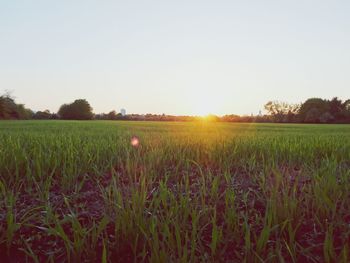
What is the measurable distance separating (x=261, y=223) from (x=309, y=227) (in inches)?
14.6

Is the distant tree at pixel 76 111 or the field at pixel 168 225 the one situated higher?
the distant tree at pixel 76 111

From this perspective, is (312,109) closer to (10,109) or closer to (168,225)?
(10,109)

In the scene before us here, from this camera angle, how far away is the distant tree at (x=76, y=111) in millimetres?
65625

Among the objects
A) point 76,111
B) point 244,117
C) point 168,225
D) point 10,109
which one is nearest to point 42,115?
point 76,111

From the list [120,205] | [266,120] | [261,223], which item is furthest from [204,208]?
[266,120]

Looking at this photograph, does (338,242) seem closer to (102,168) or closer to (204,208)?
(204,208)

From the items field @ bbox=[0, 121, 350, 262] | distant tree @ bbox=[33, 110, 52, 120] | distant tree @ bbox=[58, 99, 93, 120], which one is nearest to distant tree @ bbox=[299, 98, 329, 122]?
distant tree @ bbox=[58, 99, 93, 120]

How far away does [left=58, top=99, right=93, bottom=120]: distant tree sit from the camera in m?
65.6

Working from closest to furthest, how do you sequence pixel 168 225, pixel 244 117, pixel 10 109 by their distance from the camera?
pixel 168 225
pixel 10 109
pixel 244 117

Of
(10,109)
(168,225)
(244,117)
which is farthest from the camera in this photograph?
(244,117)

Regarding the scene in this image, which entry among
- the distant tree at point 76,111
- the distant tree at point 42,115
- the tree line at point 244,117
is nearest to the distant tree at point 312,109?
the tree line at point 244,117

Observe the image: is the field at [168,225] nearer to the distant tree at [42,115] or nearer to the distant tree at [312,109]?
the distant tree at [42,115]

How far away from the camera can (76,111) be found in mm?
65875

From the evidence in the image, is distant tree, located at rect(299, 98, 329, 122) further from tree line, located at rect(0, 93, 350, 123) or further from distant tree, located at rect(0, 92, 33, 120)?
distant tree, located at rect(0, 92, 33, 120)
